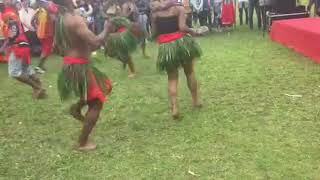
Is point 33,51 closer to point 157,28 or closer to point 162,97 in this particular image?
point 162,97

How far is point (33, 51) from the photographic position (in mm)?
12172

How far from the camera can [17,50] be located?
7.28 meters

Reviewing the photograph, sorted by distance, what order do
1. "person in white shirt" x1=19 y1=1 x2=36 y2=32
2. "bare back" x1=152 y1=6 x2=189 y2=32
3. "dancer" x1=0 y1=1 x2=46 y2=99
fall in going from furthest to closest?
"person in white shirt" x1=19 y1=1 x2=36 y2=32
"dancer" x1=0 y1=1 x2=46 y2=99
"bare back" x1=152 y1=6 x2=189 y2=32

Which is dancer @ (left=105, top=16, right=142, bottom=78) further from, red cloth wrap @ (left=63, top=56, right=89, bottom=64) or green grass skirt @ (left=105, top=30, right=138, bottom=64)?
red cloth wrap @ (left=63, top=56, right=89, bottom=64)

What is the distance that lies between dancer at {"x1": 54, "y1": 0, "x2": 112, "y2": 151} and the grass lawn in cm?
58

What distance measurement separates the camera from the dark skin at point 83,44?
462 cm

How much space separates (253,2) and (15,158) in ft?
35.0

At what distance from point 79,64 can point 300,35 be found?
19.1ft

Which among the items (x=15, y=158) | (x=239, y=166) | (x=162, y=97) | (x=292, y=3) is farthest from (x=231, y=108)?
(x=292, y=3)

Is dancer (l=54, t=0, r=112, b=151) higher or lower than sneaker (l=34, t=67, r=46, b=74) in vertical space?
higher

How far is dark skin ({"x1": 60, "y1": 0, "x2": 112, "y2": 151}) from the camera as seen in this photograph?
15.2 ft

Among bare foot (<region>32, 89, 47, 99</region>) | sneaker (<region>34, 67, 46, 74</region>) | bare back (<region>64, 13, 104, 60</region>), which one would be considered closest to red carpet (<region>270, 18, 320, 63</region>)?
bare foot (<region>32, 89, 47, 99</region>)

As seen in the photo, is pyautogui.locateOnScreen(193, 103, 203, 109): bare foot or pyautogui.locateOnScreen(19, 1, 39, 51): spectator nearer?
pyautogui.locateOnScreen(193, 103, 203, 109): bare foot

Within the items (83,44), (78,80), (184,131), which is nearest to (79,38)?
(83,44)
